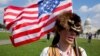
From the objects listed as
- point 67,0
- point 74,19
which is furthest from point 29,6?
point 74,19

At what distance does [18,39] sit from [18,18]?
1.45ft

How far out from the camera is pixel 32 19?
641 centimetres

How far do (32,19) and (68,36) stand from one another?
1.46m

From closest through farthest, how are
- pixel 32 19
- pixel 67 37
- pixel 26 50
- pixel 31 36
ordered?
pixel 67 37 → pixel 31 36 → pixel 32 19 → pixel 26 50

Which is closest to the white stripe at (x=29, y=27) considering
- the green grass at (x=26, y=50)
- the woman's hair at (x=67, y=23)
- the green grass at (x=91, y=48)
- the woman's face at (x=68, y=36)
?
the woman's hair at (x=67, y=23)

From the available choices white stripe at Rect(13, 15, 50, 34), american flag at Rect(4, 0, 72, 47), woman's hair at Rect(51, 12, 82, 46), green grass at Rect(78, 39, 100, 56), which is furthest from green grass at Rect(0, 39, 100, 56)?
woman's hair at Rect(51, 12, 82, 46)

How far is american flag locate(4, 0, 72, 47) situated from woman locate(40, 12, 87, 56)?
92 centimetres

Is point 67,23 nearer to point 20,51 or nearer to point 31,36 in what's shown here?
point 31,36

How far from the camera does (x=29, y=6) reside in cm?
664

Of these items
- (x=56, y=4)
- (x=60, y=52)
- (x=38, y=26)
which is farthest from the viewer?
(x=56, y=4)

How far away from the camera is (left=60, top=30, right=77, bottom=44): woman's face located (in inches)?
200

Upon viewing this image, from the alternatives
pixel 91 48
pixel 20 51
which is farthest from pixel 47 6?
pixel 91 48

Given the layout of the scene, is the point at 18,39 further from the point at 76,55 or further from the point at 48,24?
the point at 76,55

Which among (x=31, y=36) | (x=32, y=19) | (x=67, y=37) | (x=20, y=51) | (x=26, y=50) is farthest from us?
(x=26, y=50)
